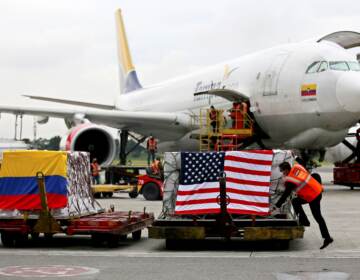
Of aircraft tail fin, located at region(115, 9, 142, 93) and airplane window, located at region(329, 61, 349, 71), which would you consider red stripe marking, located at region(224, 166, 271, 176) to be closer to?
airplane window, located at region(329, 61, 349, 71)

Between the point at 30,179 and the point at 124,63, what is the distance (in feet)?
99.8

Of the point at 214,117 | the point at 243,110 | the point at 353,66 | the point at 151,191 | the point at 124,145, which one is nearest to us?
the point at 151,191

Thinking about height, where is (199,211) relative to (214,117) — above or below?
below

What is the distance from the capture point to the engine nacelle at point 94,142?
88.1 feet

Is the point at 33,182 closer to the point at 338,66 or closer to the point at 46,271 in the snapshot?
the point at 46,271

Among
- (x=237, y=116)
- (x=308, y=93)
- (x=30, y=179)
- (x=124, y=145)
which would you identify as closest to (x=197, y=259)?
(x=30, y=179)

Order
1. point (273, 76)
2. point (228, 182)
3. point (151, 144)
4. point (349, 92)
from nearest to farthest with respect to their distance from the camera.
A: point (228, 182) < point (349, 92) < point (273, 76) < point (151, 144)

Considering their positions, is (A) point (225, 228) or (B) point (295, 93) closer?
(A) point (225, 228)

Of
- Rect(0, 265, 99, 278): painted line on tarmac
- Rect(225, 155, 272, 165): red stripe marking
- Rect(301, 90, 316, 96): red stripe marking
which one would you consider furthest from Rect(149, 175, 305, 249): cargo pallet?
Rect(301, 90, 316, 96): red stripe marking

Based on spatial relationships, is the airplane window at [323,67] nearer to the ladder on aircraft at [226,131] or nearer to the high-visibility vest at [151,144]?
the ladder on aircraft at [226,131]

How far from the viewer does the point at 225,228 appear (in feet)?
36.6

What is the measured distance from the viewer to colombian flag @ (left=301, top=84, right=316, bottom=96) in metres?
22.3

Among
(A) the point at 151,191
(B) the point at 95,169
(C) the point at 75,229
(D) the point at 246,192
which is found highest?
(B) the point at 95,169

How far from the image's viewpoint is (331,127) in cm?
2248
